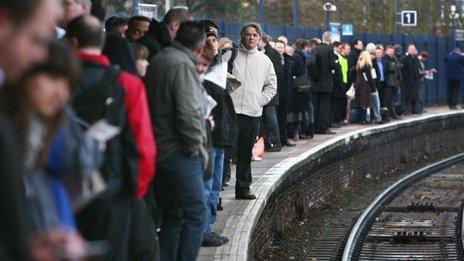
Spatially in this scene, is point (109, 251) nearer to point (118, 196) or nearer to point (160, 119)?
point (118, 196)

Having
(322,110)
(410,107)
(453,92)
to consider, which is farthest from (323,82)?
(453,92)

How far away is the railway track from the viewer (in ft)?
52.3

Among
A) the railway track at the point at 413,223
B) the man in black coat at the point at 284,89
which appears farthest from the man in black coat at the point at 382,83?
the man in black coat at the point at 284,89

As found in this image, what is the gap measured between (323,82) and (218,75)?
13.3 metres

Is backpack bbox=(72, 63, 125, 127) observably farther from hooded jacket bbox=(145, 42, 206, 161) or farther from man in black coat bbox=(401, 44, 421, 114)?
man in black coat bbox=(401, 44, 421, 114)

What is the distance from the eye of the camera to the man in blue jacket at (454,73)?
37.8m

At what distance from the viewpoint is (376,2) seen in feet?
141

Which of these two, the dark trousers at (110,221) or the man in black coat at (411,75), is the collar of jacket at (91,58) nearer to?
the dark trousers at (110,221)

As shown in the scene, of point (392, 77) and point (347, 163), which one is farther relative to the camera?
point (392, 77)

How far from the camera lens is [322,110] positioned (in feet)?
81.5

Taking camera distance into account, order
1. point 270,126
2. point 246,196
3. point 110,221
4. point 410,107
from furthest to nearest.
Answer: point 410,107
point 270,126
point 246,196
point 110,221

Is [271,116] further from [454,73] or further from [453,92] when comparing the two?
[453,92]

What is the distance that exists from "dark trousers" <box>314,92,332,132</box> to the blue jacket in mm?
13594

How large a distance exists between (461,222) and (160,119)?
10.2 meters
